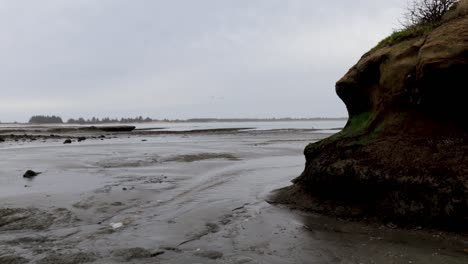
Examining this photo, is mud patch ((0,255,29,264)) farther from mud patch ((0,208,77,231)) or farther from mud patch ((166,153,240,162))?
mud patch ((166,153,240,162))

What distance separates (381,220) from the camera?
7.14 metres

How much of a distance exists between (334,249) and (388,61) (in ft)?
16.1

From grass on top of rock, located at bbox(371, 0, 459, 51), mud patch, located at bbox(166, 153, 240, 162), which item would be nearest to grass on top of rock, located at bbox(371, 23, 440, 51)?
grass on top of rock, located at bbox(371, 0, 459, 51)

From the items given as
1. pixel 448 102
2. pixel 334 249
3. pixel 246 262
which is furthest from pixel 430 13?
pixel 246 262

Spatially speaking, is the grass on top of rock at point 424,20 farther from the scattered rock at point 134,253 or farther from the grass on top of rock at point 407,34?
the scattered rock at point 134,253

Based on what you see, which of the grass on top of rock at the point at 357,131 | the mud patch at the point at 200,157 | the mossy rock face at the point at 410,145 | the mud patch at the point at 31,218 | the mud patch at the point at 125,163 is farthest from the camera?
the mud patch at the point at 200,157

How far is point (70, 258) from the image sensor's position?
5520 mm

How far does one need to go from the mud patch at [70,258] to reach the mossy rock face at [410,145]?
4.71 meters

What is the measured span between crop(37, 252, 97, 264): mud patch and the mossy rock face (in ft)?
15.5

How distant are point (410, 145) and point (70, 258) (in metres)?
6.23

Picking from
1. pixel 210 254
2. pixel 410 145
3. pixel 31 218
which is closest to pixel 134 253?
pixel 210 254

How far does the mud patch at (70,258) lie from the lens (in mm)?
5402

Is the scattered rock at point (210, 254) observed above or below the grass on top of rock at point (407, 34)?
below

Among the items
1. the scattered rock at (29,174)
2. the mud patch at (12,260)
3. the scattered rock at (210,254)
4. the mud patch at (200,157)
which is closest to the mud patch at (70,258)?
the mud patch at (12,260)
